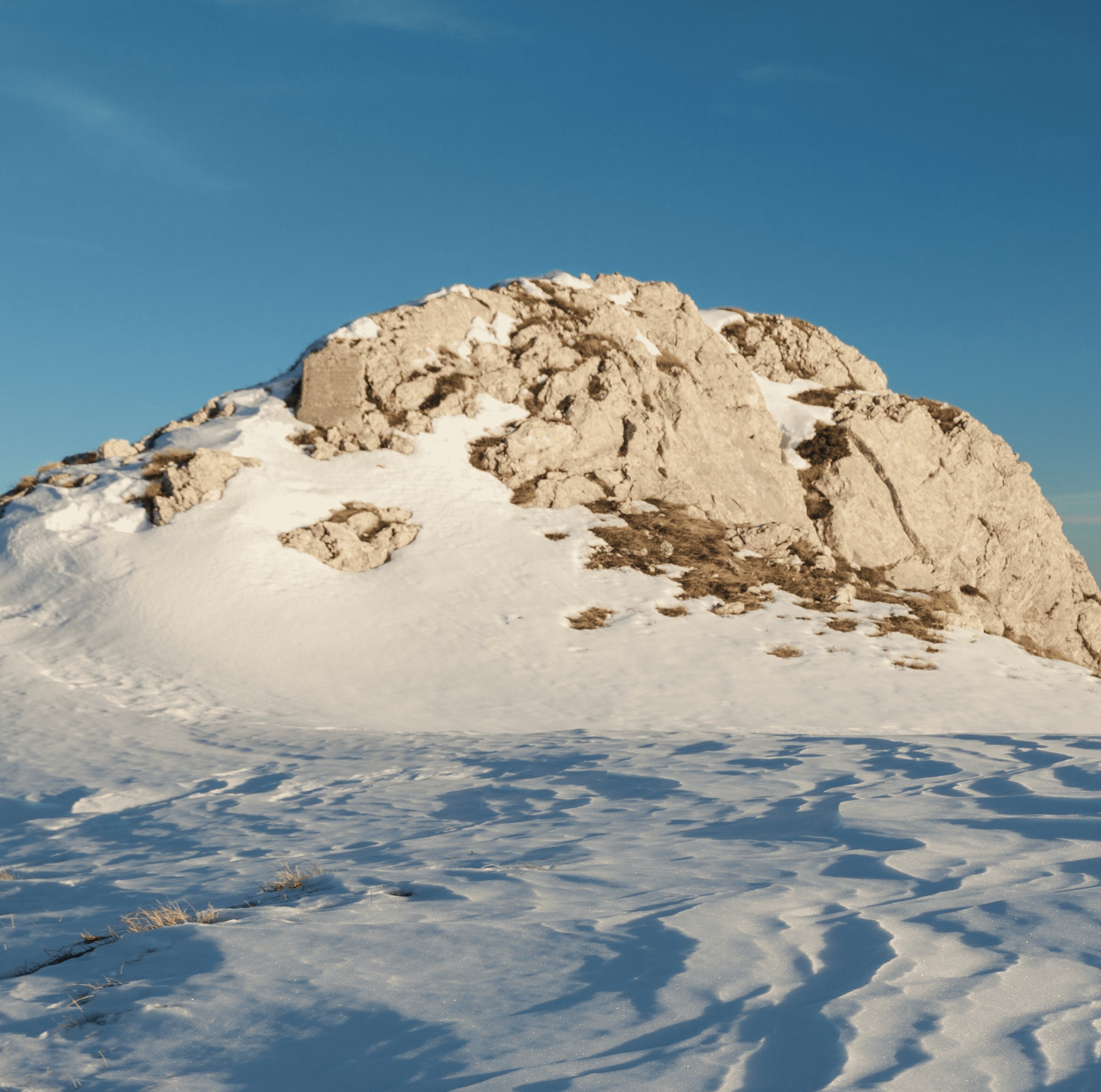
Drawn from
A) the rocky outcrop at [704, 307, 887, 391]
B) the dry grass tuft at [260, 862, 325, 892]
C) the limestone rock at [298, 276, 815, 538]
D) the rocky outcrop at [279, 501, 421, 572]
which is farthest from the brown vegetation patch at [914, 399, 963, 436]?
the dry grass tuft at [260, 862, 325, 892]

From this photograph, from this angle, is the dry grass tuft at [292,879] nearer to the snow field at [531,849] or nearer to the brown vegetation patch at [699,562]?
the snow field at [531,849]

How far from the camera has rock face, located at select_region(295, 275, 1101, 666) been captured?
97.2 ft

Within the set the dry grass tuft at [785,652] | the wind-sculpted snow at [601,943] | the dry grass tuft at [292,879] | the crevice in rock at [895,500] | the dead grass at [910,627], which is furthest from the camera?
the crevice in rock at [895,500]

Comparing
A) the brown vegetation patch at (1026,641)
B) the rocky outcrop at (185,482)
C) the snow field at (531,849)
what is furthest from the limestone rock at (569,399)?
the snow field at (531,849)

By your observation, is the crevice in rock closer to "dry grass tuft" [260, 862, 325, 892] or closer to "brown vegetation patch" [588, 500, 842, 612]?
"brown vegetation patch" [588, 500, 842, 612]

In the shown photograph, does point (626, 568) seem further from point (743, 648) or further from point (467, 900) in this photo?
point (467, 900)

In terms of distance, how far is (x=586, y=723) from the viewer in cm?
1700

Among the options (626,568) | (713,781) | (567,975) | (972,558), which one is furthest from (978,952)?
(972,558)

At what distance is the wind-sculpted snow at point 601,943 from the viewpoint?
12.1 feet

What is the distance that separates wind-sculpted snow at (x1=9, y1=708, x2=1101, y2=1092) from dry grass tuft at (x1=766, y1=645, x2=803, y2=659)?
10733 mm

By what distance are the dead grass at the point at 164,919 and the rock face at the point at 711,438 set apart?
22523 mm

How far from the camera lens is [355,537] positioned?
2484 centimetres

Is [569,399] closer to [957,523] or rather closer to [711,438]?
[711,438]

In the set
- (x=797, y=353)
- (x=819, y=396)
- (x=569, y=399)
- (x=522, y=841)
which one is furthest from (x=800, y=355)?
(x=522, y=841)
